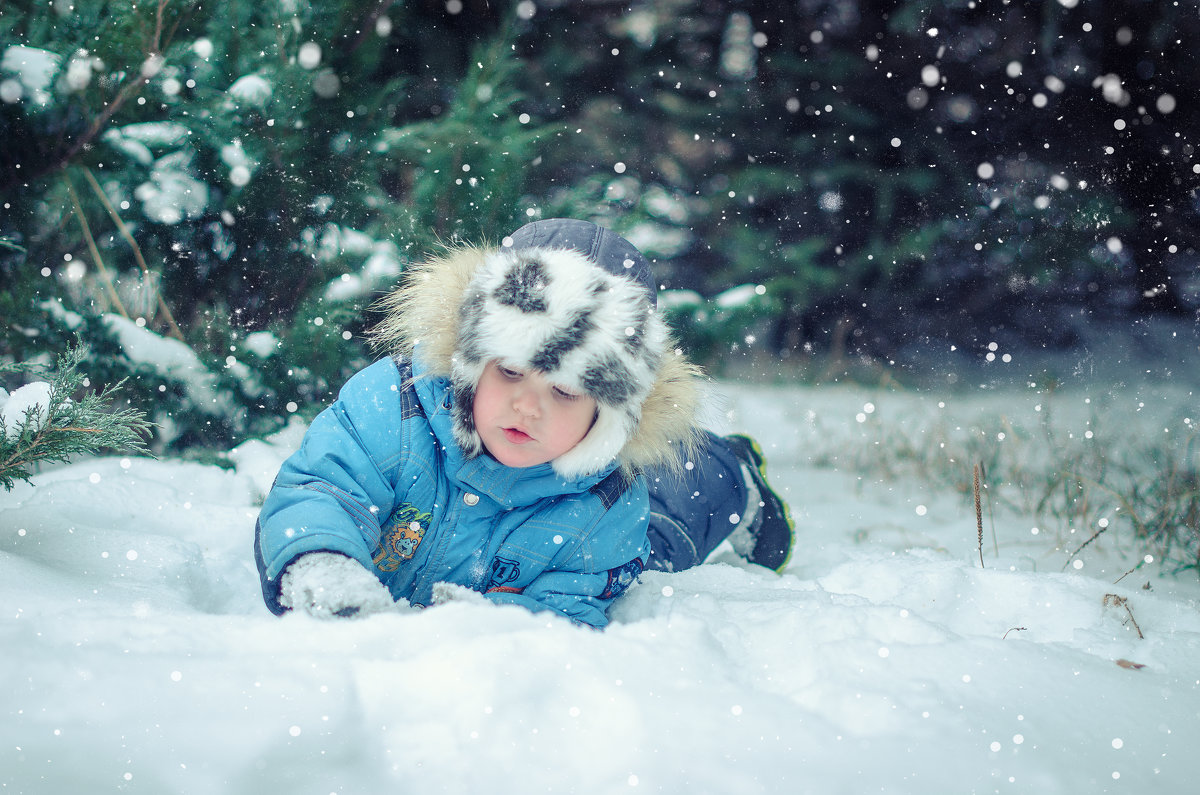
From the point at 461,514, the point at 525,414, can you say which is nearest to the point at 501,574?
the point at 461,514

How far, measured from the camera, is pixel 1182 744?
1.02 meters

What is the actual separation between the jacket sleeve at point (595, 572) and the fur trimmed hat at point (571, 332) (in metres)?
0.14

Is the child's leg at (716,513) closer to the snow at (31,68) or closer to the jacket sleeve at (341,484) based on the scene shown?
the jacket sleeve at (341,484)

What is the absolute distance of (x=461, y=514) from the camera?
5.57 feet

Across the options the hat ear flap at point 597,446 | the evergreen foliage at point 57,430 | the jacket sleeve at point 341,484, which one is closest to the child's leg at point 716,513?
the hat ear flap at point 597,446

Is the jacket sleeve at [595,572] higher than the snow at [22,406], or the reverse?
the snow at [22,406]

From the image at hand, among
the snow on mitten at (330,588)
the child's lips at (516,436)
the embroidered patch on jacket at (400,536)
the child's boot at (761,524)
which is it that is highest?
the child's lips at (516,436)

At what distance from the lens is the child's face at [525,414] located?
61.0 inches

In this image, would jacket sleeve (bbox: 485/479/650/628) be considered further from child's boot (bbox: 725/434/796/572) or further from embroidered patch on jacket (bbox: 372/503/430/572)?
child's boot (bbox: 725/434/796/572)

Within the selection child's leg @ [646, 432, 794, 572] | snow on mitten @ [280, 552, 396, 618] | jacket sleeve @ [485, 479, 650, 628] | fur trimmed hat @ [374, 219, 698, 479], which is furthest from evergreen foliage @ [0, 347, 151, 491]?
child's leg @ [646, 432, 794, 572]

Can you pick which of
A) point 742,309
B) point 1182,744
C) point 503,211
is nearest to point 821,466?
point 742,309

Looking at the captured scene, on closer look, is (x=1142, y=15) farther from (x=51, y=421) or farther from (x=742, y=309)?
(x=51, y=421)

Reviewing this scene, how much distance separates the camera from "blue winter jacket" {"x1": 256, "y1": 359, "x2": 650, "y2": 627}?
1639 millimetres

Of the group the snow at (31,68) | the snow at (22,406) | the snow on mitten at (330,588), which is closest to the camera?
the snow on mitten at (330,588)
